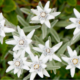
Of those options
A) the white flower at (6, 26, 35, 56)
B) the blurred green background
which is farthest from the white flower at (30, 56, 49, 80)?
the blurred green background

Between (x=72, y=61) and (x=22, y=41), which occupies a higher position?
(x=22, y=41)

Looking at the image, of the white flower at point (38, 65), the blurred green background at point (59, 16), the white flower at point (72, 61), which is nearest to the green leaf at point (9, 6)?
the blurred green background at point (59, 16)

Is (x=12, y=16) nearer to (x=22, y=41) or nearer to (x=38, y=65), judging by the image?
(x=22, y=41)

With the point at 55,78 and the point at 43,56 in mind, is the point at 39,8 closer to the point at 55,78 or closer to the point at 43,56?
the point at 43,56

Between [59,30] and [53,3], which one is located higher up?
[53,3]

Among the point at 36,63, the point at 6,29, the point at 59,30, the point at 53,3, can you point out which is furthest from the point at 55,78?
the point at 53,3

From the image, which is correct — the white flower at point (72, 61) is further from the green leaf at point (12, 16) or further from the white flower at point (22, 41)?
the green leaf at point (12, 16)

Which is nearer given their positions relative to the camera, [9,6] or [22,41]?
[22,41]

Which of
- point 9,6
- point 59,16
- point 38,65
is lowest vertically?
point 38,65

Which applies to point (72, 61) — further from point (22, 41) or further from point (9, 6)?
point (9, 6)

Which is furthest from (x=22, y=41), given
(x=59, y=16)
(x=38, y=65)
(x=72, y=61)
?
(x=59, y=16)

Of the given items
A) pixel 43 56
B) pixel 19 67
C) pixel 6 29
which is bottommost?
pixel 19 67
